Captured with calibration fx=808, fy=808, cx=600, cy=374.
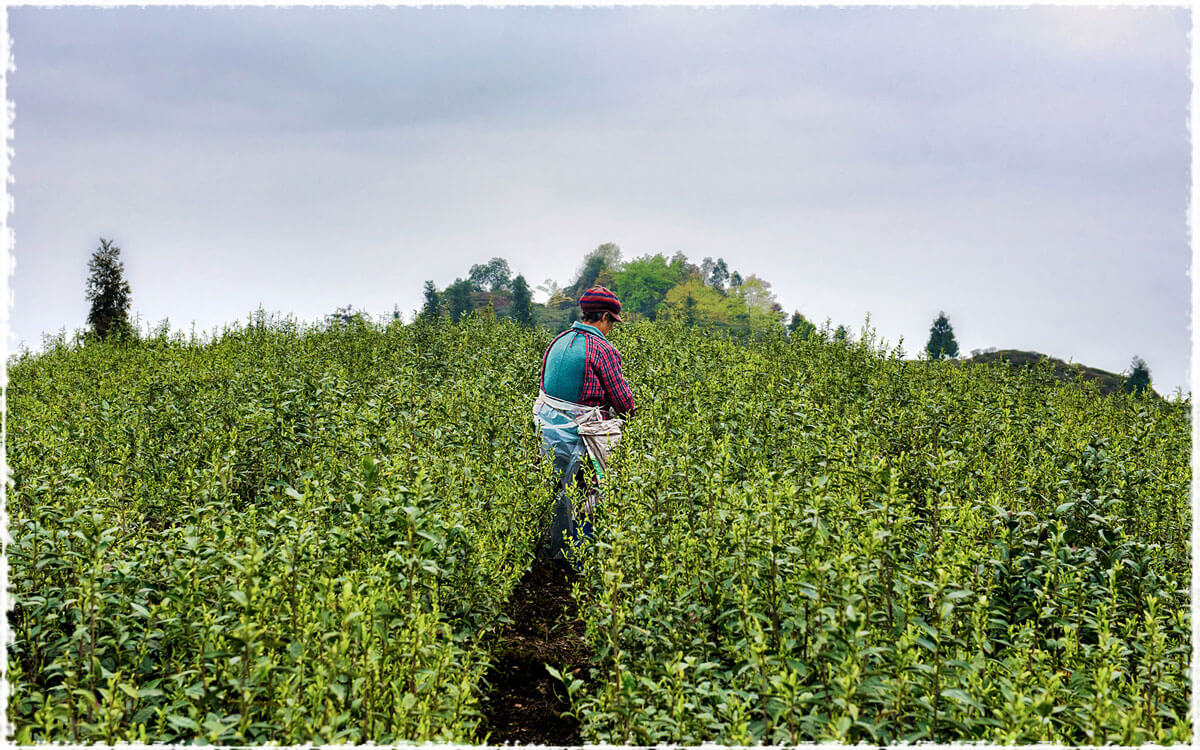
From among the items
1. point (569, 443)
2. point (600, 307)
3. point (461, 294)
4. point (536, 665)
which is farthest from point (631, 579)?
point (461, 294)

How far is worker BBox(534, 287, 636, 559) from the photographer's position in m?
5.91

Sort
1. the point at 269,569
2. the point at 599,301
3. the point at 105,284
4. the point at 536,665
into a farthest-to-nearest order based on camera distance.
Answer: the point at 105,284
the point at 599,301
the point at 536,665
the point at 269,569

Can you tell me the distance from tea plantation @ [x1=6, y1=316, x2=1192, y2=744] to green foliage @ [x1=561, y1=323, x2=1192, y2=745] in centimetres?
2

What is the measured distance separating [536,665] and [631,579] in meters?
0.90

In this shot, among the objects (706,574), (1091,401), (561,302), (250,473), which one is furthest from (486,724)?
(561,302)

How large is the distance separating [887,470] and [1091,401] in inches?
259

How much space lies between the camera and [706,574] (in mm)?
3436

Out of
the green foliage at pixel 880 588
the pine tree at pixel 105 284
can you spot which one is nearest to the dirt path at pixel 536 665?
the green foliage at pixel 880 588

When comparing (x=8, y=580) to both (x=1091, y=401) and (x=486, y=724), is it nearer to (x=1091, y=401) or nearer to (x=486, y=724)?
(x=486, y=724)

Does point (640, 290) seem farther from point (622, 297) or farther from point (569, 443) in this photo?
point (569, 443)

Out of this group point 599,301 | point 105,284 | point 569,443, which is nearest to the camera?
point 569,443

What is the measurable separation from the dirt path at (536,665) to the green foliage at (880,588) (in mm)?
292

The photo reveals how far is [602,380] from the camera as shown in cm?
600

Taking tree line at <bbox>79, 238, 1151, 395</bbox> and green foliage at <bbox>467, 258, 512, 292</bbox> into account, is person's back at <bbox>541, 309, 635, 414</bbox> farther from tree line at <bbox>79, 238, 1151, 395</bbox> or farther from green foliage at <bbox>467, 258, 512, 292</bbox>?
green foliage at <bbox>467, 258, 512, 292</bbox>
